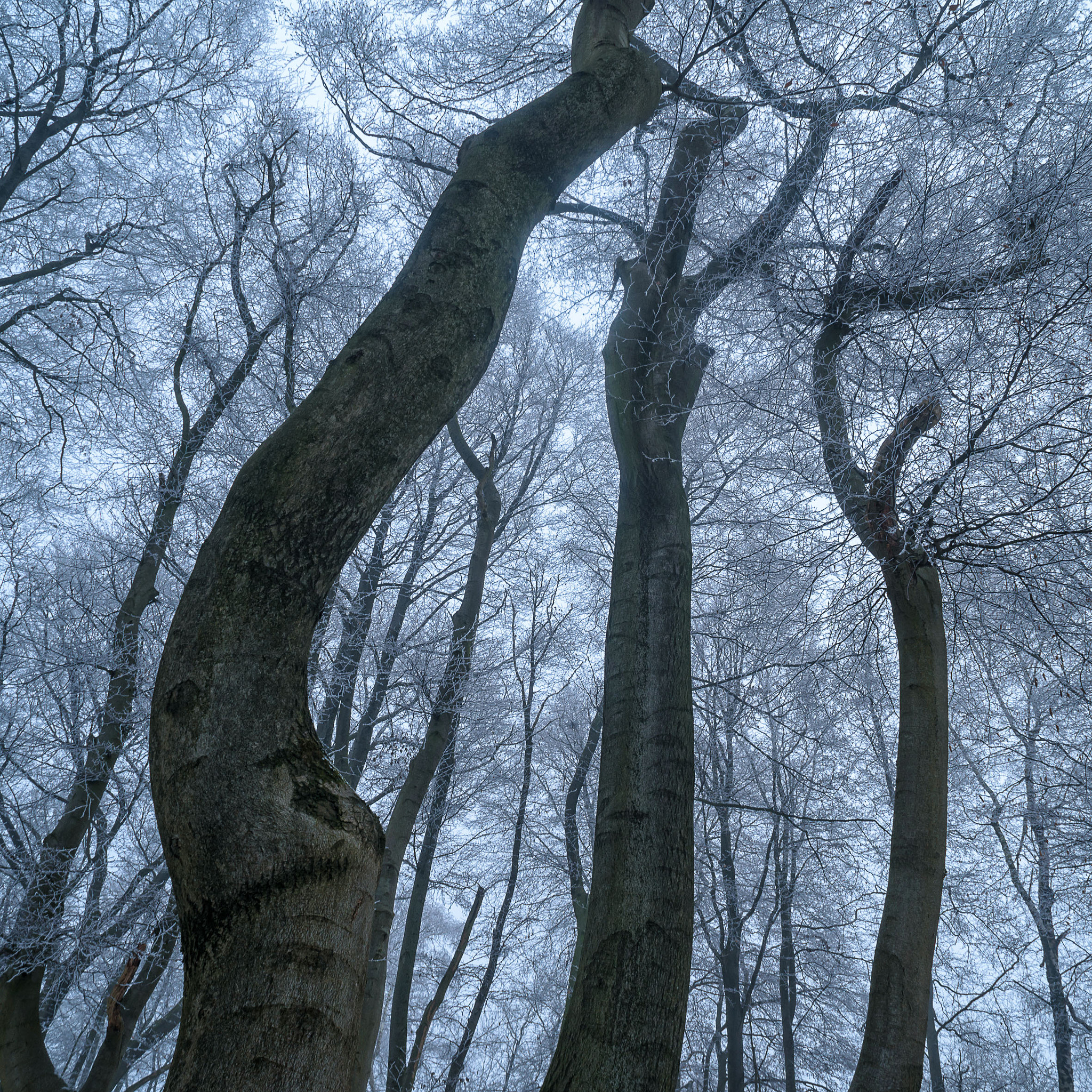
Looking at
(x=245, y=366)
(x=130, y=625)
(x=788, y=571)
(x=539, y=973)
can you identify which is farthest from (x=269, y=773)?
(x=539, y=973)

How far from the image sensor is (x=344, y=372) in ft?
5.45

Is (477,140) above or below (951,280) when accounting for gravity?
below

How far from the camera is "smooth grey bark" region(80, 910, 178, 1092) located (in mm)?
4953

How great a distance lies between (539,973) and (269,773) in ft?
39.4

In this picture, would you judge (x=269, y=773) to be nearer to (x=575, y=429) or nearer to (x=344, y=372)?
(x=344, y=372)

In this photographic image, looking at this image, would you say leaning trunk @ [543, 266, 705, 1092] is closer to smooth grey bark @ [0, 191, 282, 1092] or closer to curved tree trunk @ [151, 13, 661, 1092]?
curved tree trunk @ [151, 13, 661, 1092]

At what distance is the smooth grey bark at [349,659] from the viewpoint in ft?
19.6

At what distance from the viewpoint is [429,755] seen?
5.45m

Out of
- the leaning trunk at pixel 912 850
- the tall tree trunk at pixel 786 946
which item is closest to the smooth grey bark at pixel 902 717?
the leaning trunk at pixel 912 850

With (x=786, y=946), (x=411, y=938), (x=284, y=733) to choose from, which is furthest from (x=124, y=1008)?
(x=786, y=946)

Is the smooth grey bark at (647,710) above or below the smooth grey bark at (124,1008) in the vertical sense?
above

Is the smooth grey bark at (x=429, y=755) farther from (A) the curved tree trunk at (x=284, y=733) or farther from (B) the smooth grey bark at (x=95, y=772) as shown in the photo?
(A) the curved tree trunk at (x=284, y=733)

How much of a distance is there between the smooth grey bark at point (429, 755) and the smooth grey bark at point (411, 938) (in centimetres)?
30

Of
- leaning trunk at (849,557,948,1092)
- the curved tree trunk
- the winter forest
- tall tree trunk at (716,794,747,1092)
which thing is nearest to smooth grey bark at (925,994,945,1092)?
the winter forest
